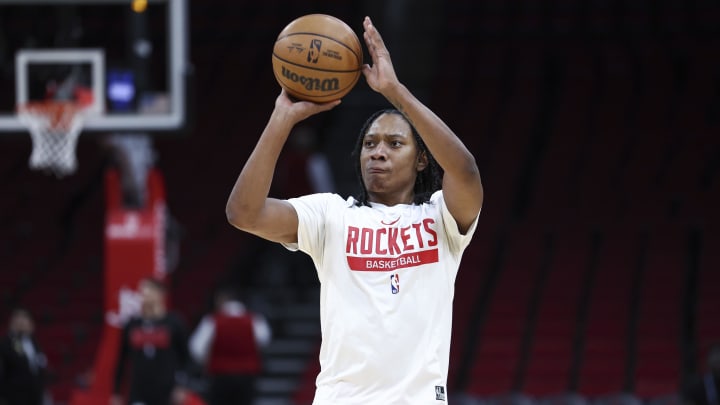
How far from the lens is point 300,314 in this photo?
44.5 ft

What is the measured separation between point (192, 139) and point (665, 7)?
24.9 ft

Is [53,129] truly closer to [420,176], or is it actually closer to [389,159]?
[420,176]

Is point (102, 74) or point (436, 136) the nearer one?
point (436, 136)

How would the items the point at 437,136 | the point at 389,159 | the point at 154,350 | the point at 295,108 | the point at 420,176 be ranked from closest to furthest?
the point at 437,136, the point at 295,108, the point at 389,159, the point at 420,176, the point at 154,350

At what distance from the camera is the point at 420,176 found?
12.2 ft

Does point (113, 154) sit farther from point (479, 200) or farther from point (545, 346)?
point (479, 200)

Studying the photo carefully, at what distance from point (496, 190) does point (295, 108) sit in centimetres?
1143

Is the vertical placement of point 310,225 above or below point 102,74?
below

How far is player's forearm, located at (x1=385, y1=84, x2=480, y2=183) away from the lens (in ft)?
10.6

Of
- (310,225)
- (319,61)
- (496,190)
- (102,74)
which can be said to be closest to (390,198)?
(310,225)

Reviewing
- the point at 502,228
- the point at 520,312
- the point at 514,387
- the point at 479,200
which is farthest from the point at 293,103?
the point at 502,228

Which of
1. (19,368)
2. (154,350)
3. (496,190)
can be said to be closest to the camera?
(154,350)

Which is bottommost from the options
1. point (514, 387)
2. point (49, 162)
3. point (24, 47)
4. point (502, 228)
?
point (514, 387)

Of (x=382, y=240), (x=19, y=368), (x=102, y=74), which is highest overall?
(x=102, y=74)
